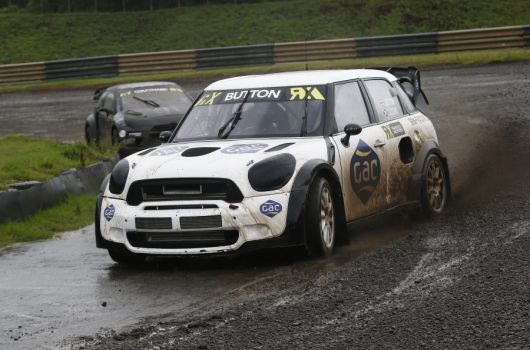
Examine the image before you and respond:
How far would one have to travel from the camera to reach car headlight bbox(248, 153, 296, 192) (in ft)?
28.7

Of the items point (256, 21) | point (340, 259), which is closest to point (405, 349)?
point (340, 259)

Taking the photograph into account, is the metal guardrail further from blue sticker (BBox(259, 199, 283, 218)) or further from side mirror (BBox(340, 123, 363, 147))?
blue sticker (BBox(259, 199, 283, 218))

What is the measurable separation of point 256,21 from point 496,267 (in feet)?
136

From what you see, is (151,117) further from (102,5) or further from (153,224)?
(102,5)

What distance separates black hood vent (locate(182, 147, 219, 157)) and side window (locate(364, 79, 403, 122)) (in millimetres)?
1962

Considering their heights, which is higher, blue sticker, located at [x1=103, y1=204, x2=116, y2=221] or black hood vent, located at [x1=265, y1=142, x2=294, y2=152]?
black hood vent, located at [x1=265, y1=142, x2=294, y2=152]

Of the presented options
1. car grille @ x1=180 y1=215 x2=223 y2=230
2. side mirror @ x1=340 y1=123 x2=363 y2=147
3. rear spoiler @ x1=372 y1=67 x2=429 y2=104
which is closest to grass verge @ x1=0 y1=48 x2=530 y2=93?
rear spoiler @ x1=372 y1=67 x2=429 y2=104

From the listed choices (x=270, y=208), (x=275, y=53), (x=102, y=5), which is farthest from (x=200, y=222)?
(x=102, y=5)

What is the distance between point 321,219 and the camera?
29.2 feet

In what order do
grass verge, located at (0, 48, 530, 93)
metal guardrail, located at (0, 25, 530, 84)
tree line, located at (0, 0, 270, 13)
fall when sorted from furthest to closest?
tree line, located at (0, 0, 270, 13) < metal guardrail, located at (0, 25, 530, 84) < grass verge, located at (0, 48, 530, 93)

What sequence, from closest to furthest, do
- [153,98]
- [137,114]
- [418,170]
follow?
[418,170], [137,114], [153,98]

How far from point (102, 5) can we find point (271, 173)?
148 feet

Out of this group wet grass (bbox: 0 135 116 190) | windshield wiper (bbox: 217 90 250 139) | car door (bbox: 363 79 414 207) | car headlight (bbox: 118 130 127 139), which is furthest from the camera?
car headlight (bbox: 118 130 127 139)

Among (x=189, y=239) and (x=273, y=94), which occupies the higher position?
(x=273, y=94)
